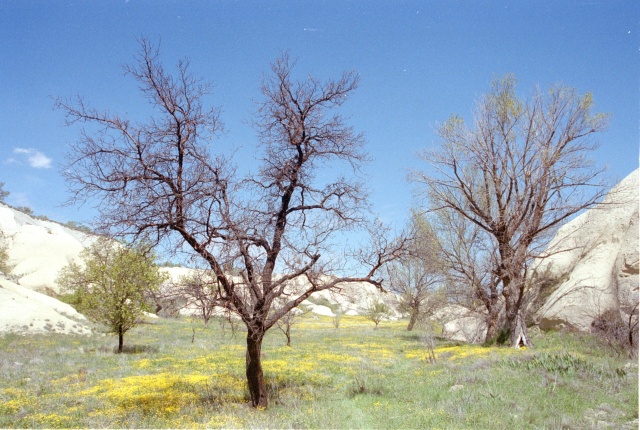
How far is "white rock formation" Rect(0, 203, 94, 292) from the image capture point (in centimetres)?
5353

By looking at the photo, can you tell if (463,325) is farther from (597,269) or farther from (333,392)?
(333,392)

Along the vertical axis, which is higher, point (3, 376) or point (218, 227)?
point (218, 227)

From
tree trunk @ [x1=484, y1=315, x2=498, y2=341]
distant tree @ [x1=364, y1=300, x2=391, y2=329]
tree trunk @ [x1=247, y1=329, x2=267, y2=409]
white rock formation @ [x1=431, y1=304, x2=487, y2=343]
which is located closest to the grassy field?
tree trunk @ [x1=247, y1=329, x2=267, y2=409]

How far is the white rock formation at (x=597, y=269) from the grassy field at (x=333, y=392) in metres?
2.11

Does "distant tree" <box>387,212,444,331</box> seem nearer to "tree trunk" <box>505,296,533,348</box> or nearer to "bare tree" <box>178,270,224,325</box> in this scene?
"tree trunk" <box>505,296,533,348</box>

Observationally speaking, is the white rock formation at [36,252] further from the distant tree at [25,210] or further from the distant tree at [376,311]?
the distant tree at [376,311]

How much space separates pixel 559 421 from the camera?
29.1ft

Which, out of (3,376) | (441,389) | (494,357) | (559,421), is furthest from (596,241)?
(3,376)

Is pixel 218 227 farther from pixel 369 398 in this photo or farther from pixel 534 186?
pixel 534 186

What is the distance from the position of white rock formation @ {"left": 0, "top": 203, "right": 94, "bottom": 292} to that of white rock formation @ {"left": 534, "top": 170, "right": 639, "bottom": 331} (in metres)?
48.7

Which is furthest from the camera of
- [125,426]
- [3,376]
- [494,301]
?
[494,301]

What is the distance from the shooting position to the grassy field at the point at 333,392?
9641mm

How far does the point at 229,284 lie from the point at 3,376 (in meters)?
10.7

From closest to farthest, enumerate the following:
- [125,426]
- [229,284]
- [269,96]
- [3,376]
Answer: [125,426] < [229,284] < [269,96] < [3,376]
